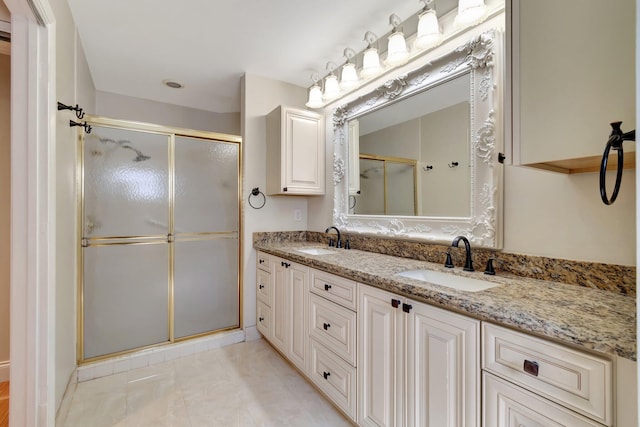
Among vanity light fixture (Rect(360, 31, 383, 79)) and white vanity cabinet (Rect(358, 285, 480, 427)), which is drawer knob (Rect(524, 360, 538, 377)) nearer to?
white vanity cabinet (Rect(358, 285, 480, 427))

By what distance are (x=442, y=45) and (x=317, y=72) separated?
3.95ft

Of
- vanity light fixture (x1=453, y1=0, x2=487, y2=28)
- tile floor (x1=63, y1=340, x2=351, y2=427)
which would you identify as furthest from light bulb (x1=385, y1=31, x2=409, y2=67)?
tile floor (x1=63, y1=340, x2=351, y2=427)

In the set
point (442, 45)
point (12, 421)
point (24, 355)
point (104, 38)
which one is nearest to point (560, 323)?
point (442, 45)

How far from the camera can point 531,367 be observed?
0.82m

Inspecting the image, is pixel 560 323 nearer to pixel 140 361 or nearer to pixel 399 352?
pixel 399 352

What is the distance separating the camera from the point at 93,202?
7.00 ft

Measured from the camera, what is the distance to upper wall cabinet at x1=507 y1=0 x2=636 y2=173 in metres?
0.79

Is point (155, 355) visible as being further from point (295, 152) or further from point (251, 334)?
point (295, 152)

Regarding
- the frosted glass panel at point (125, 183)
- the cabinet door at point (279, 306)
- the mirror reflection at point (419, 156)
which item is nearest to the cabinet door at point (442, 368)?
the mirror reflection at point (419, 156)

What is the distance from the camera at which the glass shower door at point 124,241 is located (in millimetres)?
2121

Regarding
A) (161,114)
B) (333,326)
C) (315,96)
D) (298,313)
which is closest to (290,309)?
(298,313)

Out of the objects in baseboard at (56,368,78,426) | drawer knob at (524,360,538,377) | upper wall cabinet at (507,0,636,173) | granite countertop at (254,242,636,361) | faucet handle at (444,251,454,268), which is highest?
upper wall cabinet at (507,0,636,173)

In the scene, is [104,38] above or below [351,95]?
above

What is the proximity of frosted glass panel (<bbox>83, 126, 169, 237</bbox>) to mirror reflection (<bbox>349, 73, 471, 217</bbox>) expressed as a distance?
5.22ft
